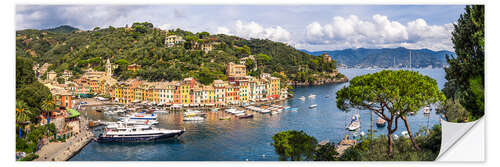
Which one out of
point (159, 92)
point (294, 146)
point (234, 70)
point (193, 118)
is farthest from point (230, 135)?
point (234, 70)

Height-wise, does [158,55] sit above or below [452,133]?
above

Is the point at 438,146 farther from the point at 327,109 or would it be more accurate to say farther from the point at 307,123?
the point at 327,109

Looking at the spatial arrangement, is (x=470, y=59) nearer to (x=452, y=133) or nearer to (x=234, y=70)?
(x=452, y=133)

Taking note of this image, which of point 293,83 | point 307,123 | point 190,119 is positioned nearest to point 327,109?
point 307,123

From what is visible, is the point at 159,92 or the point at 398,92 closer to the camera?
the point at 398,92

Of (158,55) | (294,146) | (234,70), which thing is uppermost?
(158,55)
